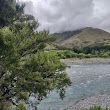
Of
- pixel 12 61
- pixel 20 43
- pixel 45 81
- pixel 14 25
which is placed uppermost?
pixel 14 25

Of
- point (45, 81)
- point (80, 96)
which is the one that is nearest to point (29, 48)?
point (45, 81)

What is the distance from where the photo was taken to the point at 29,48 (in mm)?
25938

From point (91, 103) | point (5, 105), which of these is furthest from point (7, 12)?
point (91, 103)

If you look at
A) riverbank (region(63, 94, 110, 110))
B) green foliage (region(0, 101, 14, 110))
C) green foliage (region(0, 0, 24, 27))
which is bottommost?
riverbank (region(63, 94, 110, 110))

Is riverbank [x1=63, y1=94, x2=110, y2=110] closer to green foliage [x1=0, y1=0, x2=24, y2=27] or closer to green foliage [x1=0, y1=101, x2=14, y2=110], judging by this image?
green foliage [x1=0, y1=101, x2=14, y2=110]

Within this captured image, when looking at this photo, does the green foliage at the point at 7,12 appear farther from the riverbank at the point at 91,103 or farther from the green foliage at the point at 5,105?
the riverbank at the point at 91,103

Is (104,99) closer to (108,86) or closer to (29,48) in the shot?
(108,86)

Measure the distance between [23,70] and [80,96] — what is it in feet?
97.0

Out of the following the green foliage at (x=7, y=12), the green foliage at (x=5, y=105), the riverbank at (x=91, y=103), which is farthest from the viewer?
the riverbank at (x=91, y=103)

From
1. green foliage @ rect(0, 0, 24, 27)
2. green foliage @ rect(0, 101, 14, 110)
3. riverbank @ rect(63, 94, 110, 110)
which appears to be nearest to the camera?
green foliage @ rect(0, 101, 14, 110)

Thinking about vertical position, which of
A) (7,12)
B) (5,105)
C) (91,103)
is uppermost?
(7,12)

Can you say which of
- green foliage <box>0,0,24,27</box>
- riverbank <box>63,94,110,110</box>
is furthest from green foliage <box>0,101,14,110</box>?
riverbank <box>63,94,110,110</box>

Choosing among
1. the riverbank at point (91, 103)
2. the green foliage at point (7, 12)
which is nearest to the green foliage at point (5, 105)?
the green foliage at point (7, 12)

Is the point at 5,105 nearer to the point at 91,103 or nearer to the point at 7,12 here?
the point at 7,12
